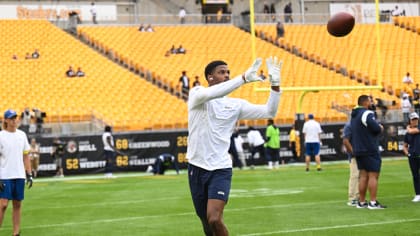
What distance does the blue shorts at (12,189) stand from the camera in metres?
11.9

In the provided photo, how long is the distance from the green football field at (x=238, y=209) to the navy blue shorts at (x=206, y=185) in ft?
10.6

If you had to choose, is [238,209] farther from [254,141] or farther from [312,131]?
[254,141]

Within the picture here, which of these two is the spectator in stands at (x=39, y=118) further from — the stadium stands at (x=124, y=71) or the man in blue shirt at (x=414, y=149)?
the man in blue shirt at (x=414, y=149)

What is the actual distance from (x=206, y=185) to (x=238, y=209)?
6.53 meters

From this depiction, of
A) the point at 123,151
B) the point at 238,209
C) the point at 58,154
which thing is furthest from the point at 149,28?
the point at 238,209

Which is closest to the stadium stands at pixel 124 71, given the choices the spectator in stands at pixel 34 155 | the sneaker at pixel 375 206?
the spectator in stands at pixel 34 155

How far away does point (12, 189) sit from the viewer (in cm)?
1194

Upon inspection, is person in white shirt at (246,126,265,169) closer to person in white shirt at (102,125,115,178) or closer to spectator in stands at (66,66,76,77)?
person in white shirt at (102,125,115,178)

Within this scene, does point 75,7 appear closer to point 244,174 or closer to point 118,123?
point 118,123

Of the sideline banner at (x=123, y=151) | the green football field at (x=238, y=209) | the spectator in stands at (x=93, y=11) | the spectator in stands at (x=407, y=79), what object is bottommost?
the green football field at (x=238, y=209)

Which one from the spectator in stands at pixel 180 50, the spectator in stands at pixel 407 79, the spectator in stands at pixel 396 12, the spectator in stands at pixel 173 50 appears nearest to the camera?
the spectator in stands at pixel 407 79

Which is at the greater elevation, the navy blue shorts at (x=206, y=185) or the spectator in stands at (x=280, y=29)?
the spectator in stands at (x=280, y=29)

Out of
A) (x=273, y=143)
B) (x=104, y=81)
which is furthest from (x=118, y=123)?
(x=273, y=143)

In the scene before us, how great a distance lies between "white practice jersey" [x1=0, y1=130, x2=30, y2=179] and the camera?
39.0ft
